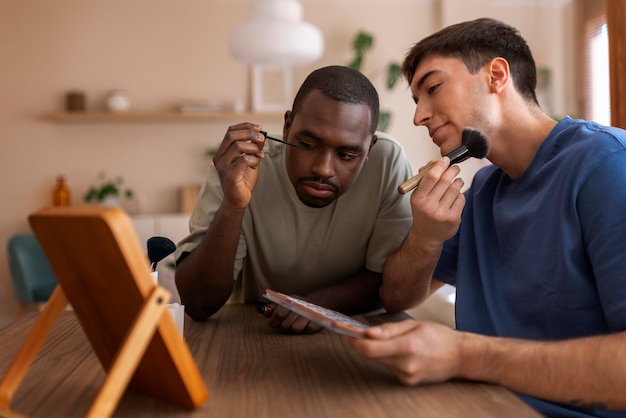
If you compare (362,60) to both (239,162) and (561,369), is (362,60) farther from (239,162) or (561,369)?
(561,369)

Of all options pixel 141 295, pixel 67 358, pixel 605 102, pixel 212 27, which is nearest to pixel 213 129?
pixel 212 27

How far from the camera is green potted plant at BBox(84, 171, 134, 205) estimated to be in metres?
5.47

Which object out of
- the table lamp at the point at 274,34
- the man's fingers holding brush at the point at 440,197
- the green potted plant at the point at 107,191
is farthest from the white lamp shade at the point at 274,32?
the green potted plant at the point at 107,191

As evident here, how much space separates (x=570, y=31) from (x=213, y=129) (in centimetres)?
321

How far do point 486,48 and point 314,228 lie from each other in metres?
0.63

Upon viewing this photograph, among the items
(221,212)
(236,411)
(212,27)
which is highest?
(212,27)

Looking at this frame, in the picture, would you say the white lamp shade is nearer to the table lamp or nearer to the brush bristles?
the table lamp

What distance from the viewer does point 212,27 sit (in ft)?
18.8

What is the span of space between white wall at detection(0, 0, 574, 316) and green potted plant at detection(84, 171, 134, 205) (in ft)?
0.24

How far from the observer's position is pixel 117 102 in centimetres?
548

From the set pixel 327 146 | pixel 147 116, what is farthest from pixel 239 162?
pixel 147 116

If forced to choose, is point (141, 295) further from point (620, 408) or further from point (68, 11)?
point (68, 11)

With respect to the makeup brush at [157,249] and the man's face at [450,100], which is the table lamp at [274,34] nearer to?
the man's face at [450,100]

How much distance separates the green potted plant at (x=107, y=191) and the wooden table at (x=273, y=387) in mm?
4325
